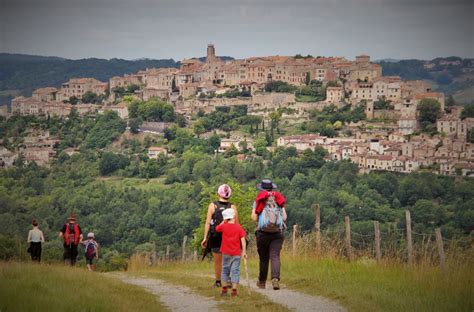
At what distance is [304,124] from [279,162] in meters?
14.9

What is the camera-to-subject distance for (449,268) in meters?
10.5

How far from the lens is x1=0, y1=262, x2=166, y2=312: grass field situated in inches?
327

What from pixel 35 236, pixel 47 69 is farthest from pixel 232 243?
pixel 47 69

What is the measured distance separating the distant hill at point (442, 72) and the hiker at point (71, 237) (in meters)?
96.3

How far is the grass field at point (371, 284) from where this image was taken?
870 centimetres

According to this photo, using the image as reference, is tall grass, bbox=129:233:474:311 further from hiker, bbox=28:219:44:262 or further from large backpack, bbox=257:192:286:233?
hiker, bbox=28:219:44:262

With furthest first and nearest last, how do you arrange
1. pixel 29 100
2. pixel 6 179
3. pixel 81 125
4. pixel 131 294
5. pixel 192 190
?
pixel 29 100 → pixel 81 125 → pixel 6 179 → pixel 192 190 → pixel 131 294

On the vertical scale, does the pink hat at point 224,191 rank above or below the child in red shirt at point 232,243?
above

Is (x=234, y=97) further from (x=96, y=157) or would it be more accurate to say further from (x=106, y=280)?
(x=106, y=280)

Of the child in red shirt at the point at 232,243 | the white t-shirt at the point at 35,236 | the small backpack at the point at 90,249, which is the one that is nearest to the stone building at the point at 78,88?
the small backpack at the point at 90,249

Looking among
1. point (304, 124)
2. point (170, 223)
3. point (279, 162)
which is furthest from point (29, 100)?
point (170, 223)

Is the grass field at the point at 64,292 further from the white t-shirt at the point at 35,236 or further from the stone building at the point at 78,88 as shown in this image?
the stone building at the point at 78,88

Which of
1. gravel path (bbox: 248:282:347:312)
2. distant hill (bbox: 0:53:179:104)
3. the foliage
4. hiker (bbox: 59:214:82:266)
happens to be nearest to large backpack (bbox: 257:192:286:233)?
gravel path (bbox: 248:282:347:312)

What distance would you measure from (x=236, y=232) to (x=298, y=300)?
89 cm
